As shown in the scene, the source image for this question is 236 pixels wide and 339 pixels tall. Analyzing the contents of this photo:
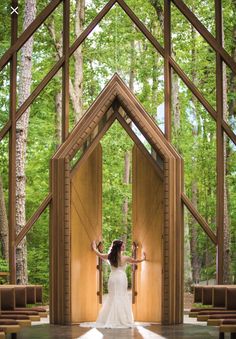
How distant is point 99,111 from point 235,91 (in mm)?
11642

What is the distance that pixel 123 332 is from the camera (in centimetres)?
1437

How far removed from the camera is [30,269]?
26.4 m

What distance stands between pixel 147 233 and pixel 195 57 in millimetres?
13119

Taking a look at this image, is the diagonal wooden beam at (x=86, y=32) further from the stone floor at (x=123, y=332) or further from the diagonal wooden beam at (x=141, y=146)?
the stone floor at (x=123, y=332)

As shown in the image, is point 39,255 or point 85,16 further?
point 85,16

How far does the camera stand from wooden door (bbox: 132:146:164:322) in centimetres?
1588

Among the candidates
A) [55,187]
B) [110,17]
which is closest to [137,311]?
[55,187]

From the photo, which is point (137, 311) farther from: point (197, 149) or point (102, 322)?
point (197, 149)

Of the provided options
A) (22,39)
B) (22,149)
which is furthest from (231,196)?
(22,39)

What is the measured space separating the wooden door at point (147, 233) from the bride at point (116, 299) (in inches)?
10.8

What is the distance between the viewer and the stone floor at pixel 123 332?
13.5m

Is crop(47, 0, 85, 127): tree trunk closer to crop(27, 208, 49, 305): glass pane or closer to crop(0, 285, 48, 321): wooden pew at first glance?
crop(27, 208, 49, 305): glass pane

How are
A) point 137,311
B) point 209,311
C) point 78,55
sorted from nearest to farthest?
point 209,311 → point 137,311 → point 78,55

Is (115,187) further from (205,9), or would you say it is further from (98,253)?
(98,253)
